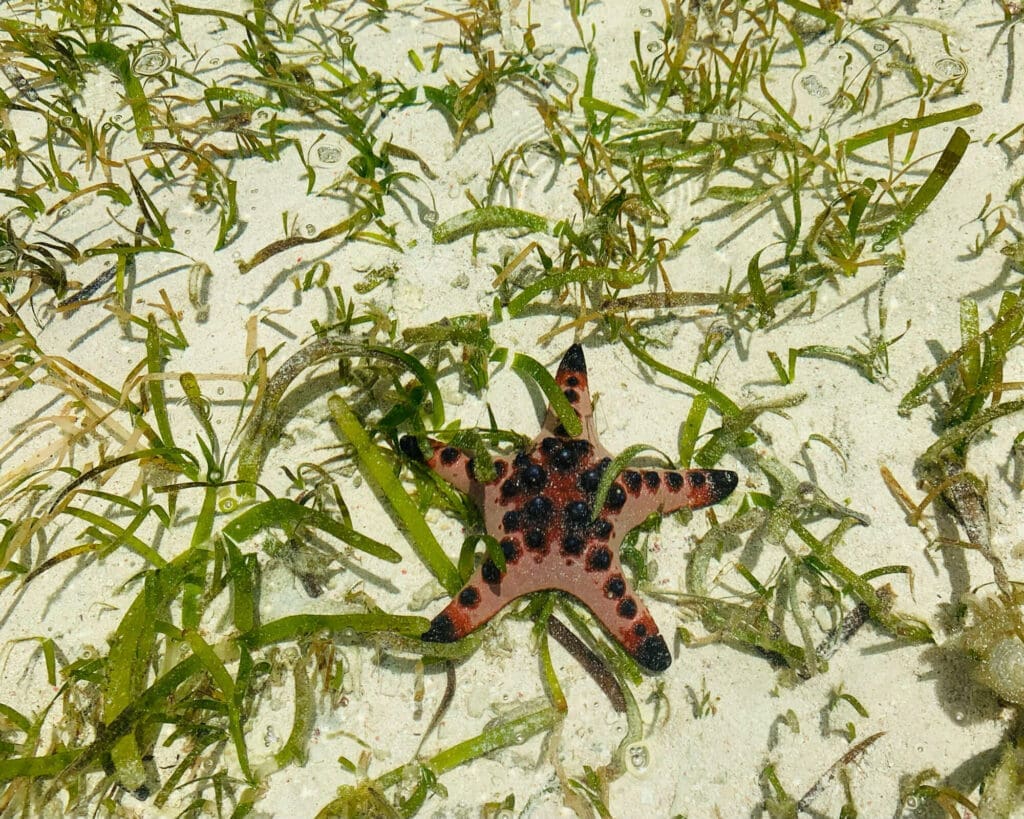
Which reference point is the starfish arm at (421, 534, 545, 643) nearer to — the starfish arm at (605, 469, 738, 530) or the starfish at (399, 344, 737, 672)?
the starfish at (399, 344, 737, 672)

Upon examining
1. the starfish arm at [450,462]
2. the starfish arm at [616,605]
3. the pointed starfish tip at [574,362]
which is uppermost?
the pointed starfish tip at [574,362]

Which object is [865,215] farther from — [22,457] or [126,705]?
[22,457]

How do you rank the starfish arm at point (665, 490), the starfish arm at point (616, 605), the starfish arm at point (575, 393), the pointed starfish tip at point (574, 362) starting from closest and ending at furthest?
1. the starfish arm at point (616, 605)
2. the starfish arm at point (665, 490)
3. the starfish arm at point (575, 393)
4. the pointed starfish tip at point (574, 362)

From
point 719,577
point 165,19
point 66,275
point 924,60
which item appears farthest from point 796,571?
point 165,19

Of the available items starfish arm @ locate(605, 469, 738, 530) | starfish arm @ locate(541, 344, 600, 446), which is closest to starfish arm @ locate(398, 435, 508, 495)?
starfish arm @ locate(541, 344, 600, 446)

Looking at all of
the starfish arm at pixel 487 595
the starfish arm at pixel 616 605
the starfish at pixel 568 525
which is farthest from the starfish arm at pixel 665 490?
the starfish arm at pixel 487 595

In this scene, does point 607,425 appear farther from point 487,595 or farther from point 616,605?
point 487,595

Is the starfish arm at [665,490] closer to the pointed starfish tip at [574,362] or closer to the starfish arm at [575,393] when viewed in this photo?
the starfish arm at [575,393]
